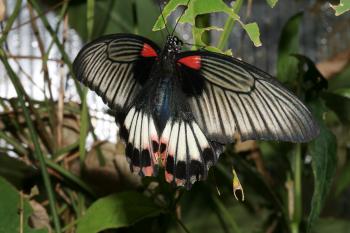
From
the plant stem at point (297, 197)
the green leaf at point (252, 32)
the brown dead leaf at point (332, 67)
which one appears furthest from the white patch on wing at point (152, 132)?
the brown dead leaf at point (332, 67)

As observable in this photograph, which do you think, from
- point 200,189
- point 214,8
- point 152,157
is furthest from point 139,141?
point 200,189

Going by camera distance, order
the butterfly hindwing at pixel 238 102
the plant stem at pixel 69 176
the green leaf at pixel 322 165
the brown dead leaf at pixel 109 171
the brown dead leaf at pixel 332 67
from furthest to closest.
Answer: the brown dead leaf at pixel 332 67, the brown dead leaf at pixel 109 171, the plant stem at pixel 69 176, the green leaf at pixel 322 165, the butterfly hindwing at pixel 238 102

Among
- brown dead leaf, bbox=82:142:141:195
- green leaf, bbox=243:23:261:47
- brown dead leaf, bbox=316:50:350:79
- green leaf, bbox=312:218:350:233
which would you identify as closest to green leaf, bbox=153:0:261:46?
green leaf, bbox=243:23:261:47

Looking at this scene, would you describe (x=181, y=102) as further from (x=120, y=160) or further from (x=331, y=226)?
(x=331, y=226)

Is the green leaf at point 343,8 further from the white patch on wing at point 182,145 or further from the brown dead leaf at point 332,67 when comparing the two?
the brown dead leaf at point 332,67

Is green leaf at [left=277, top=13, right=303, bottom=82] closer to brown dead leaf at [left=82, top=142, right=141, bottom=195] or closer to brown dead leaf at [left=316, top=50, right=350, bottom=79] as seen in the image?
brown dead leaf at [left=316, top=50, right=350, bottom=79]

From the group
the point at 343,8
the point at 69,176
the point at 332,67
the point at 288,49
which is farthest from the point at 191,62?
the point at 332,67
